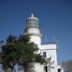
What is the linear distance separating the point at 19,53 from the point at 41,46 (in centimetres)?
973

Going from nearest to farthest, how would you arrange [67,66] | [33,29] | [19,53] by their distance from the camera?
Result: 1. [19,53]
2. [33,29]
3. [67,66]

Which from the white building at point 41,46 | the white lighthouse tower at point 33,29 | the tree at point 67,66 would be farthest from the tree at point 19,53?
the tree at point 67,66

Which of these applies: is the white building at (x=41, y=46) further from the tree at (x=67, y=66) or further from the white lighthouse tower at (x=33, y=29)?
the tree at (x=67, y=66)

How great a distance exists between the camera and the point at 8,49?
104ft

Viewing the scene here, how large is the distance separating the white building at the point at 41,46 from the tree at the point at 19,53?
6.41 m

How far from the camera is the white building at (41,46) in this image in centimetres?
3856

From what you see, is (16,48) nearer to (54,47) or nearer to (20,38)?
(20,38)

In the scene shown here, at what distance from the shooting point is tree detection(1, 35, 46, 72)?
99.6 ft

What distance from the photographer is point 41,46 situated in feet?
131

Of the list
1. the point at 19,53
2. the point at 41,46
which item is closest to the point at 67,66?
the point at 41,46

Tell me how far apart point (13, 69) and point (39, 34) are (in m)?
9.88

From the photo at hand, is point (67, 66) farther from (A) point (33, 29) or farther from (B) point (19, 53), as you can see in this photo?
(B) point (19, 53)

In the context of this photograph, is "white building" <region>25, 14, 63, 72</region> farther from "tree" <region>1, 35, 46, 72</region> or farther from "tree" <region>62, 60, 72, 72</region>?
"tree" <region>62, 60, 72, 72</region>

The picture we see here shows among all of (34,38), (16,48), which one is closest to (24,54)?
(16,48)
